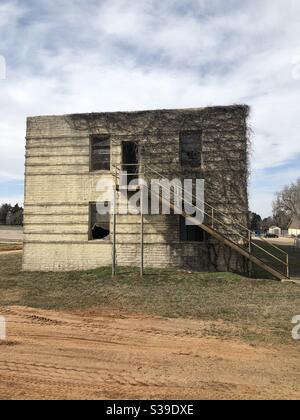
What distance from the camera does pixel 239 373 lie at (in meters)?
7.21

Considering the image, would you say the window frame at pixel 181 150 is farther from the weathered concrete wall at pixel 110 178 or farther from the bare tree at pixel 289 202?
the bare tree at pixel 289 202

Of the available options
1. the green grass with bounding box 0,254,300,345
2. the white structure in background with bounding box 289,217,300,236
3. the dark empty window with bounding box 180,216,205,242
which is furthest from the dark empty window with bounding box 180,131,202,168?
the white structure in background with bounding box 289,217,300,236

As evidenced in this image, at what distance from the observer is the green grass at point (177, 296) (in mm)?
10820

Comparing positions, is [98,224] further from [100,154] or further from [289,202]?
[289,202]


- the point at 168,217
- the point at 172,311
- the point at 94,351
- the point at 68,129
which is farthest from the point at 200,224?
the point at 94,351

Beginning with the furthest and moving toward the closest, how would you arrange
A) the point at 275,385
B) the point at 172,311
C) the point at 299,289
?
1. the point at 299,289
2. the point at 172,311
3. the point at 275,385

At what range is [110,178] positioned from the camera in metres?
19.6

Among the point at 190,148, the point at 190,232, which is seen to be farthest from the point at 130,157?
the point at 190,232

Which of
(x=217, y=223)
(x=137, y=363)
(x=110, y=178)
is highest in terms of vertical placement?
(x=110, y=178)

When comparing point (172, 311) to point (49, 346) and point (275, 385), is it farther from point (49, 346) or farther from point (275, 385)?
point (275, 385)

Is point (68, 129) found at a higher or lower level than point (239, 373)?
higher

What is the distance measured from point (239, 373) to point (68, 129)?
51.2ft

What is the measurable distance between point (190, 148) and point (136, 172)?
2.86 metres

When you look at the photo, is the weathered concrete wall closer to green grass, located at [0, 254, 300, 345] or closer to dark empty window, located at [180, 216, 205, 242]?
dark empty window, located at [180, 216, 205, 242]
